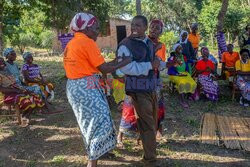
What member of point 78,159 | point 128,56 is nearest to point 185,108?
point 78,159

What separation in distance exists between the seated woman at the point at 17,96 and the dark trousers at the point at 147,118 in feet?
8.46

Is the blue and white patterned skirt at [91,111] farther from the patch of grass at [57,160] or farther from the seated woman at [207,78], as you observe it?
the seated woman at [207,78]

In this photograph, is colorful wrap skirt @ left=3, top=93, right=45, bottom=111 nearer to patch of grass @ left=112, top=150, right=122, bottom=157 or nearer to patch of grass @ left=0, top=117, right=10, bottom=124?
patch of grass @ left=0, top=117, right=10, bottom=124

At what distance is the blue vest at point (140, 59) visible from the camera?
3.61 metres

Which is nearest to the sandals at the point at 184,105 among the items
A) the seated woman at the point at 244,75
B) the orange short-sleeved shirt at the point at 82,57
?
the seated woman at the point at 244,75

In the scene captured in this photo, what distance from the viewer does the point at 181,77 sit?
24.1 feet

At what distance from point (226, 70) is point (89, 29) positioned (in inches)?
230

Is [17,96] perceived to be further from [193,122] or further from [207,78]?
[207,78]

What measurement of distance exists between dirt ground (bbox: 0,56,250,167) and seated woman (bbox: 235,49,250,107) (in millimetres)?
1346

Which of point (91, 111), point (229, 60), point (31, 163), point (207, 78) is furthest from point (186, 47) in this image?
point (91, 111)

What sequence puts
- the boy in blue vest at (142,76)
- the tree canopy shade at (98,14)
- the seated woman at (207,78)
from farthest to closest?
1. the tree canopy shade at (98,14)
2. the seated woman at (207,78)
3. the boy in blue vest at (142,76)

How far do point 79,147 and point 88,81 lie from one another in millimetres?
1676

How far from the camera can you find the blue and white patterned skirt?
3.45m

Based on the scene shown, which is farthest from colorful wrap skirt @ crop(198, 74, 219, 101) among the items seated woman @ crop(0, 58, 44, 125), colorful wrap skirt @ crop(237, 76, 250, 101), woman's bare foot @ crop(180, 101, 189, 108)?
seated woman @ crop(0, 58, 44, 125)
